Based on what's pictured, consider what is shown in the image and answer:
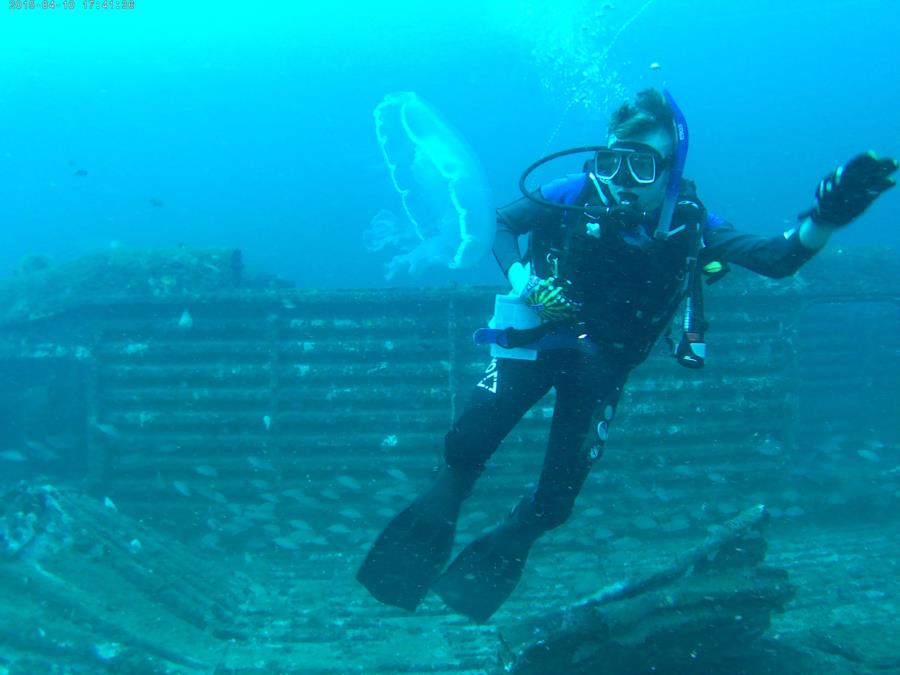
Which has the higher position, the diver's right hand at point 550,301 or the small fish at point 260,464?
the diver's right hand at point 550,301

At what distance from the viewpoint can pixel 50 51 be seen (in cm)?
6056

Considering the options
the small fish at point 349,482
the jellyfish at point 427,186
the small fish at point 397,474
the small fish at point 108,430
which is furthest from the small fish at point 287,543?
the jellyfish at point 427,186

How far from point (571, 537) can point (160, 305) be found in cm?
586

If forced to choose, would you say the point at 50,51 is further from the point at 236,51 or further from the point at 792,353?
the point at 792,353

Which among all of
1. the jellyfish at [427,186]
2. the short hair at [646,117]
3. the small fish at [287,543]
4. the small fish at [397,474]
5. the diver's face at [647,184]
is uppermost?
the short hair at [646,117]

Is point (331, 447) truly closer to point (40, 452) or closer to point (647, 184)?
point (40, 452)

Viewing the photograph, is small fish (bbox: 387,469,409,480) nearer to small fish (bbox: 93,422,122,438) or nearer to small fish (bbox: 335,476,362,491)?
small fish (bbox: 335,476,362,491)

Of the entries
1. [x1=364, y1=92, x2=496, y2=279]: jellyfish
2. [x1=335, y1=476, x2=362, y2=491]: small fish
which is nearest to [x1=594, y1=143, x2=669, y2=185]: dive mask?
[x1=335, y1=476, x2=362, y2=491]: small fish

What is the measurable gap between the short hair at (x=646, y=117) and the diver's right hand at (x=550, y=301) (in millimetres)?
986

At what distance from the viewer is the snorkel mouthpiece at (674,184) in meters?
3.26

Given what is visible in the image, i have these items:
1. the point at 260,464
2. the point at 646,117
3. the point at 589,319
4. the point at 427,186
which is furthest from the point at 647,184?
the point at 427,186

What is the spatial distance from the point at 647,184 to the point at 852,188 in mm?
1042

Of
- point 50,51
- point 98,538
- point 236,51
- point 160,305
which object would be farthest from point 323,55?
point 98,538

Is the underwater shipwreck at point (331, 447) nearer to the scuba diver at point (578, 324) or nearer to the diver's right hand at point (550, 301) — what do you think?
the scuba diver at point (578, 324)
